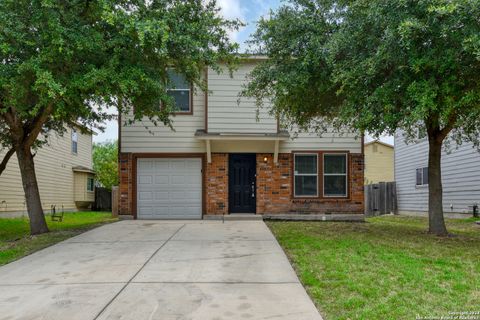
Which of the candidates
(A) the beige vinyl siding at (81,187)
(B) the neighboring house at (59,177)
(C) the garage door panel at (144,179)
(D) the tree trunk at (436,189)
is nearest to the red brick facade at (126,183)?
(C) the garage door panel at (144,179)

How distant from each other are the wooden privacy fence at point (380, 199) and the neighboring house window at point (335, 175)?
6.11m

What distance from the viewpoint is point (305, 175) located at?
1348 cm

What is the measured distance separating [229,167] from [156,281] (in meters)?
8.17

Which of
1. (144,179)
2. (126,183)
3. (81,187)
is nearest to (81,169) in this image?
(81,187)

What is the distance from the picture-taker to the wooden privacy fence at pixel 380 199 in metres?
19.3

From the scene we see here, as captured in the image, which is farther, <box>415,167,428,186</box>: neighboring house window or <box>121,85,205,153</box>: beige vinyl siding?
<box>415,167,428,186</box>: neighboring house window

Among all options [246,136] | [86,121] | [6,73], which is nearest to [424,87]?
[246,136]

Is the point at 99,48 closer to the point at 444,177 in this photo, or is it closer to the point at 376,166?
the point at 444,177

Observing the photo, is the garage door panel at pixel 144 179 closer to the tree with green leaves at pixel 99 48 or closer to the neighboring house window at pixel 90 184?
the tree with green leaves at pixel 99 48

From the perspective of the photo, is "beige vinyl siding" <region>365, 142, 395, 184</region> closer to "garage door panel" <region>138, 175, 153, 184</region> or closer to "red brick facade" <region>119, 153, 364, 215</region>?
"red brick facade" <region>119, 153, 364, 215</region>

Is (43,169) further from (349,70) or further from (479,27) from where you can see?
(479,27)

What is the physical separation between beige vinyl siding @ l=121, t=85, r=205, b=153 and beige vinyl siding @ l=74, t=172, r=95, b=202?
11.9m

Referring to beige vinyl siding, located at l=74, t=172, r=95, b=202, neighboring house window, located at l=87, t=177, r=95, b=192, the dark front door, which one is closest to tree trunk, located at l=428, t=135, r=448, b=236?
the dark front door

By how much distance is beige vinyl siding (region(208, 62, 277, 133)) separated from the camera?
42.8ft
